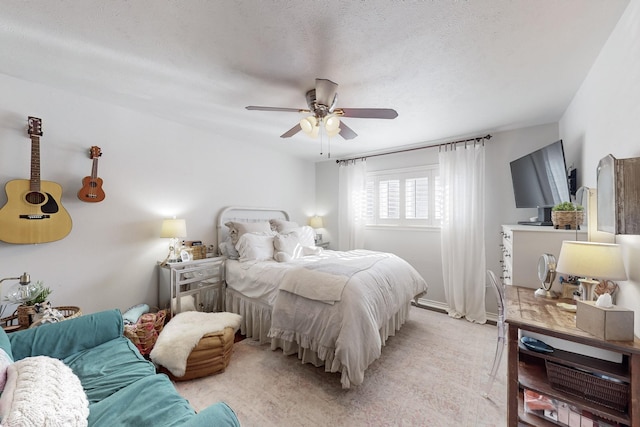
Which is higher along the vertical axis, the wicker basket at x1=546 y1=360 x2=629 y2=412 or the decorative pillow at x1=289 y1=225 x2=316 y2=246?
the decorative pillow at x1=289 y1=225 x2=316 y2=246

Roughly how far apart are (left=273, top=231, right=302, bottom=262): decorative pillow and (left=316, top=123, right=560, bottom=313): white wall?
162cm

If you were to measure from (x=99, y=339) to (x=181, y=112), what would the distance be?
2273 mm

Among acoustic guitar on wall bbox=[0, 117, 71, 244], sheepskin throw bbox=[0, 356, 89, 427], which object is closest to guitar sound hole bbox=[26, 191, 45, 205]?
acoustic guitar on wall bbox=[0, 117, 71, 244]

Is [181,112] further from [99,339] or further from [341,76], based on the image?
[99,339]

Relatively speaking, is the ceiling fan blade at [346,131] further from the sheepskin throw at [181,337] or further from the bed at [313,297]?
the sheepskin throw at [181,337]

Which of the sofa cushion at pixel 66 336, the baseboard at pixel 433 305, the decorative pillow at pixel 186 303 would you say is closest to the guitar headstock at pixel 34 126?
the sofa cushion at pixel 66 336

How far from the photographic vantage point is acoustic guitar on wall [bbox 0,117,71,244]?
197 cm

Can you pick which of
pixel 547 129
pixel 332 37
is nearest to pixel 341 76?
pixel 332 37

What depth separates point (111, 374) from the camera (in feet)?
4.61

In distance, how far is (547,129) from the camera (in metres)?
3.03

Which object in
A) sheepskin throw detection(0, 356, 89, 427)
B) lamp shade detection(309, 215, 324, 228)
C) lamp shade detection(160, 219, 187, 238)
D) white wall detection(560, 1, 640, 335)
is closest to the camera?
sheepskin throw detection(0, 356, 89, 427)

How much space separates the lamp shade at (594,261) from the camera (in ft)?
4.20

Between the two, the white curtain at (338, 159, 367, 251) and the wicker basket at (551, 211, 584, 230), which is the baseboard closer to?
the white curtain at (338, 159, 367, 251)

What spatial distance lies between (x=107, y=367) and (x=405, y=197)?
3979 mm
